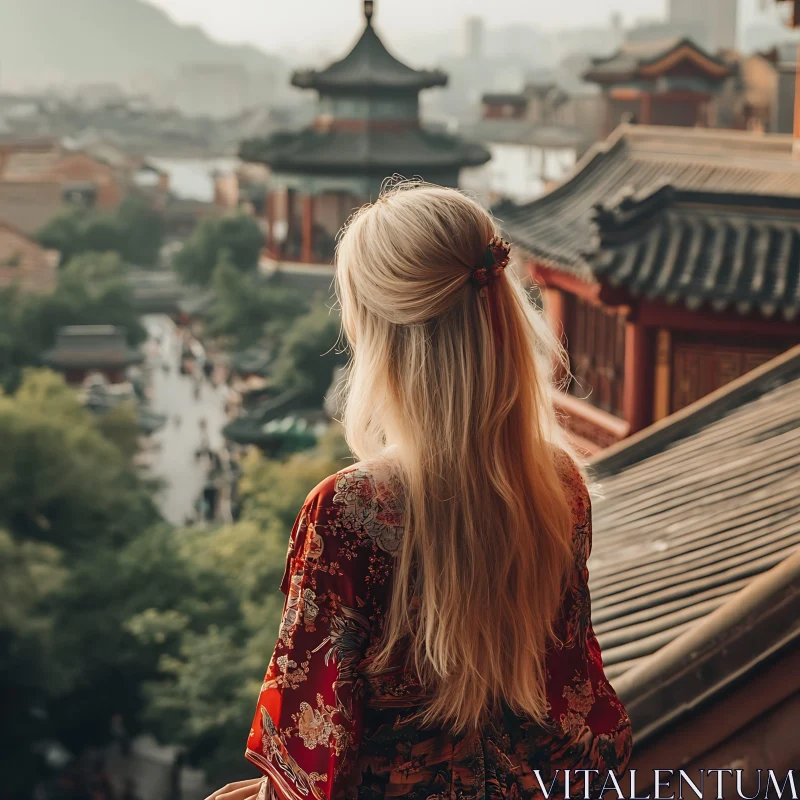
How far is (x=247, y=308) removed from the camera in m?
36.8

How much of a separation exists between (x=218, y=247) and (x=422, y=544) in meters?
48.4

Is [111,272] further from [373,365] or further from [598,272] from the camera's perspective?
[373,365]

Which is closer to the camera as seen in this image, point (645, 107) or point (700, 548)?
point (700, 548)

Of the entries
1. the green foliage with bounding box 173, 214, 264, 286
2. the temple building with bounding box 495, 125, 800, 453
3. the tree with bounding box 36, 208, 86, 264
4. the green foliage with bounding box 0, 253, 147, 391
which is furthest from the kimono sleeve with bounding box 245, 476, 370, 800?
the tree with bounding box 36, 208, 86, 264

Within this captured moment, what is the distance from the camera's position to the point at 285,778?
2.06 metres

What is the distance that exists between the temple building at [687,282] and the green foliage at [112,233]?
43052 mm

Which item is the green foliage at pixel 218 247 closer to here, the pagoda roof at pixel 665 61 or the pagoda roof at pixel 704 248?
the pagoda roof at pixel 665 61

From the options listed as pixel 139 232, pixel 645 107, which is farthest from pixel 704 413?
pixel 139 232

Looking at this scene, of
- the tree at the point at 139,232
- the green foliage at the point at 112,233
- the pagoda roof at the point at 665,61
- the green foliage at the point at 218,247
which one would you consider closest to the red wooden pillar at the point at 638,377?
the pagoda roof at the point at 665,61

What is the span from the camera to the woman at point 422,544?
203cm

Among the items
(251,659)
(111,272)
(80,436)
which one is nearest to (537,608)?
(251,659)

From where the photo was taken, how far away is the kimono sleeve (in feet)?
6.61

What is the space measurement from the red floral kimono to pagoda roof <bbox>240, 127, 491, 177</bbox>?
104 feet

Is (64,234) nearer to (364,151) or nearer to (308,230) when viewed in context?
(308,230)
